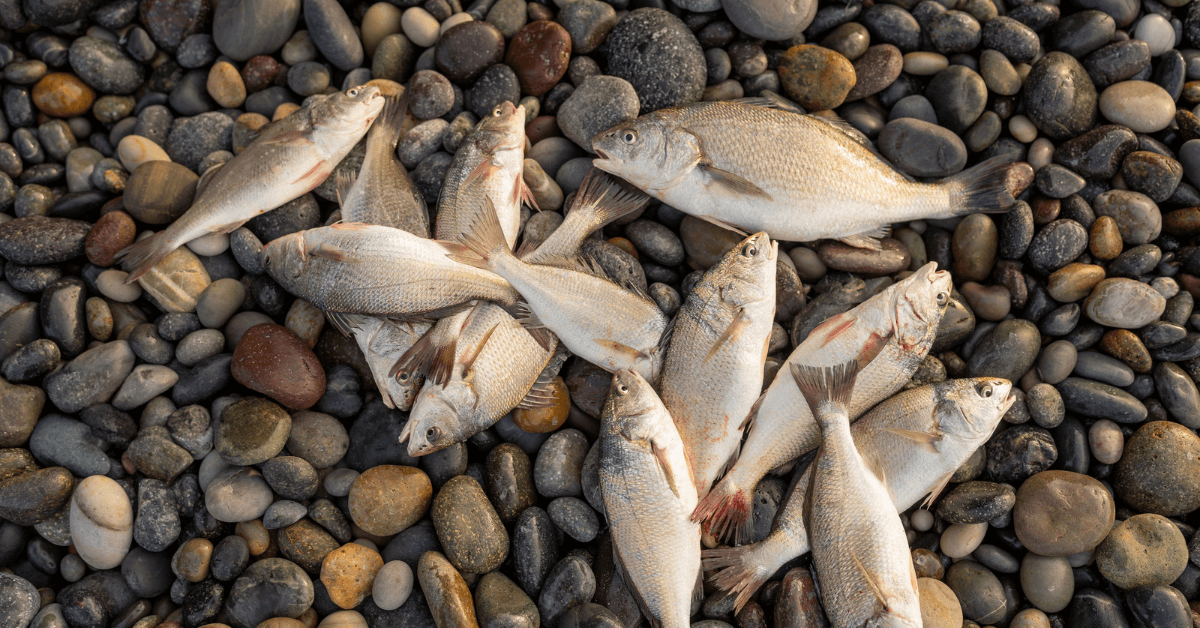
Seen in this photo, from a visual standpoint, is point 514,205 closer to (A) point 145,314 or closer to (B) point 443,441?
(B) point 443,441

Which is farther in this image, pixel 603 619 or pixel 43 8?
pixel 43 8

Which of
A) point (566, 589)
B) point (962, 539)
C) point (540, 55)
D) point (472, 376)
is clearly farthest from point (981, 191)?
point (566, 589)

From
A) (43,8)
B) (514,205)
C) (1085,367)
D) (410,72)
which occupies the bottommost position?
(1085,367)

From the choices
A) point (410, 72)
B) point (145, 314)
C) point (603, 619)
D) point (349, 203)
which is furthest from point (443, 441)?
point (410, 72)

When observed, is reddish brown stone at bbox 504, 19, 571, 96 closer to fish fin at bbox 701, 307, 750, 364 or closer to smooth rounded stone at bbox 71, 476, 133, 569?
fish fin at bbox 701, 307, 750, 364

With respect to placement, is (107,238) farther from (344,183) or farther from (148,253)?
(344,183)

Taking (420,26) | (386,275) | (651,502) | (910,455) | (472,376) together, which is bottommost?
(651,502)

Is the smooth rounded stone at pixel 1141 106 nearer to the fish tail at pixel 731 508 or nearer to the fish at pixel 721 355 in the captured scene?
the fish at pixel 721 355
